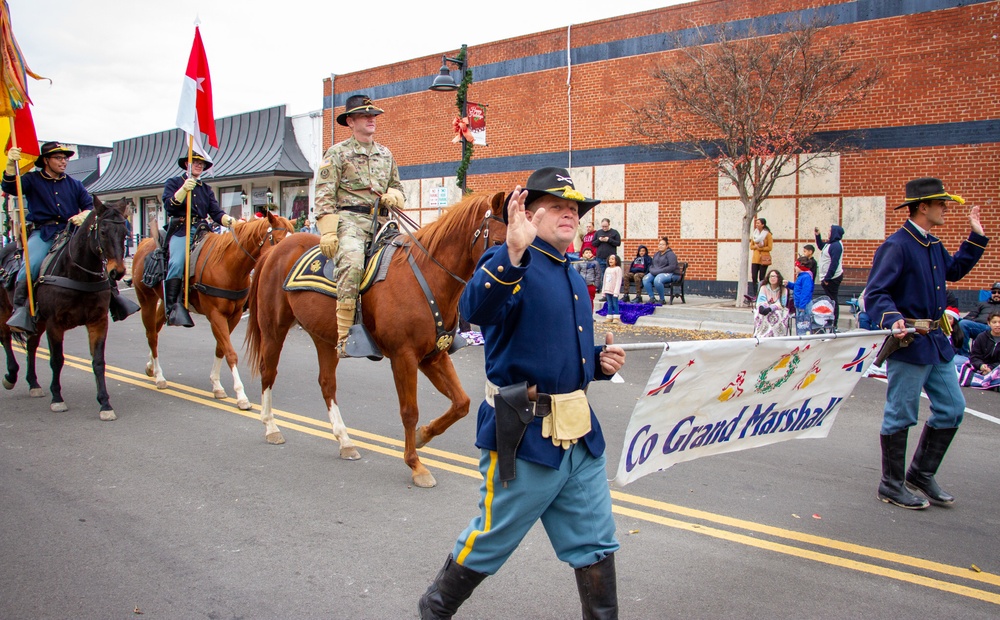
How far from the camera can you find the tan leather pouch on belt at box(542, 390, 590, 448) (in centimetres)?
290

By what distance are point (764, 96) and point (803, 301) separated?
505cm

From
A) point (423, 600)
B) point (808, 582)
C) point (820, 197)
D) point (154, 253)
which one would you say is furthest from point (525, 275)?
point (820, 197)

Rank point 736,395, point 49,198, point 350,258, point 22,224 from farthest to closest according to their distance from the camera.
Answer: point 49,198 < point 22,224 < point 350,258 < point 736,395

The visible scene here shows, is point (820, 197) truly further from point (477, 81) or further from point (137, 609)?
point (137, 609)

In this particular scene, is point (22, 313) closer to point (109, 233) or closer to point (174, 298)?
point (109, 233)

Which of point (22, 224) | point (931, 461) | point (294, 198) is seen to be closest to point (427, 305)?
point (931, 461)

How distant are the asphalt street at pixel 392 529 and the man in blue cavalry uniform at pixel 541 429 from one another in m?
0.75

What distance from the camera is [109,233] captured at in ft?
24.1

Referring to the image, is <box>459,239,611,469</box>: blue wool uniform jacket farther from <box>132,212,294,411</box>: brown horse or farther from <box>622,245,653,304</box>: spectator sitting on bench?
<box>622,245,653,304</box>: spectator sitting on bench

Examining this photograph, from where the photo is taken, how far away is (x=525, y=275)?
2.93 meters

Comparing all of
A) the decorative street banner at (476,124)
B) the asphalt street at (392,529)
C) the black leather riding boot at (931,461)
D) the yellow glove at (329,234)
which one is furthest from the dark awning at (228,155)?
the black leather riding boot at (931,461)

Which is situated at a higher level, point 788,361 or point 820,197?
point 820,197

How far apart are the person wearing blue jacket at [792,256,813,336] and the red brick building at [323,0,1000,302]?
5.23 meters

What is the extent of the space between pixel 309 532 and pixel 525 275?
8.32ft
